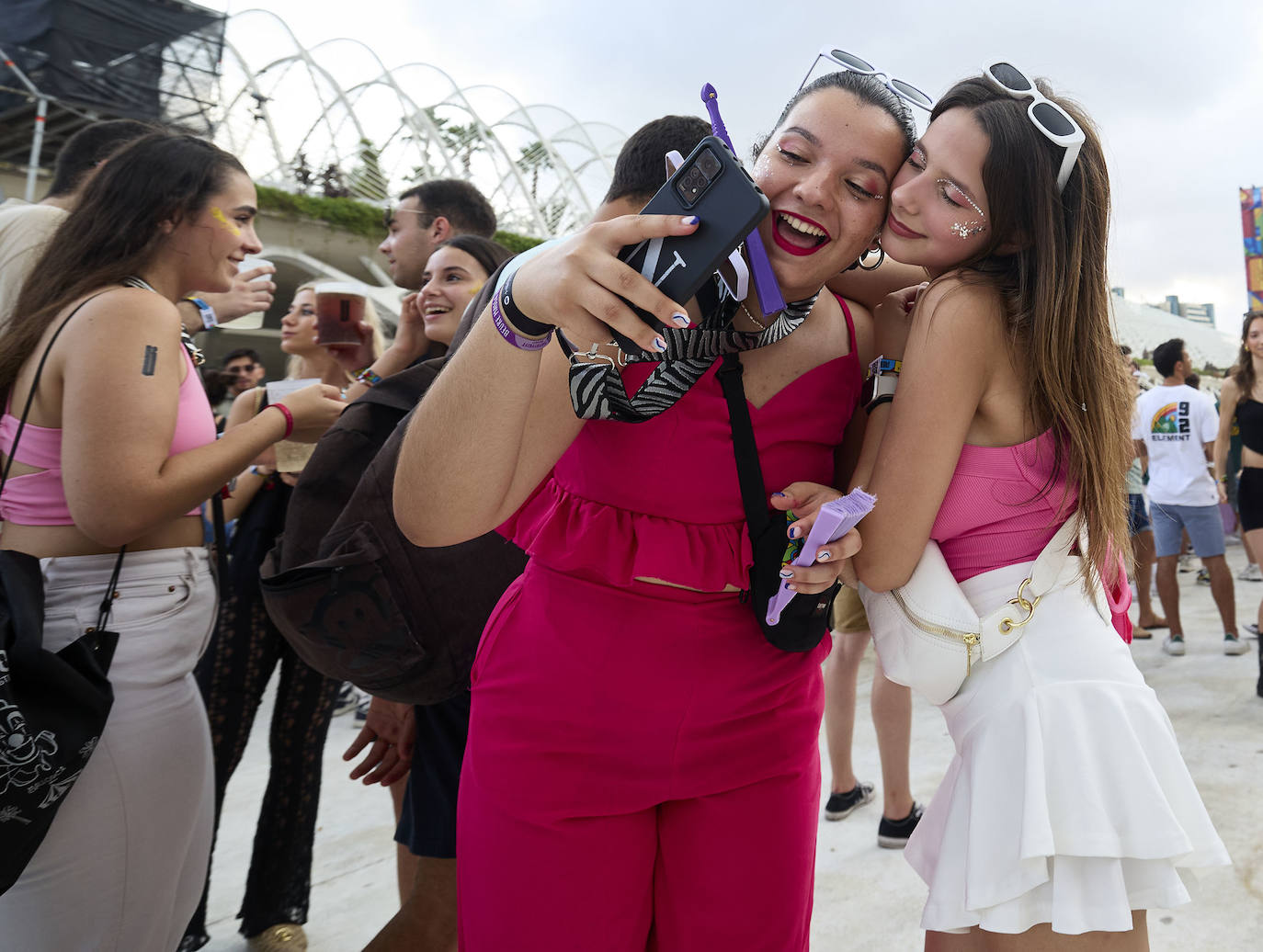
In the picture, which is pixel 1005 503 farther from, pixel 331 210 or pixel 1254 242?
pixel 1254 242

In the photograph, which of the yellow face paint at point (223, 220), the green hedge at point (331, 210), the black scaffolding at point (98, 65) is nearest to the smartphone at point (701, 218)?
the yellow face paint at point (223, 220)

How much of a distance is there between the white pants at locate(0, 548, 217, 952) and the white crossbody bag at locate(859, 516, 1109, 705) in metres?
1.43

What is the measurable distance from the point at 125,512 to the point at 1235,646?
6.77 m

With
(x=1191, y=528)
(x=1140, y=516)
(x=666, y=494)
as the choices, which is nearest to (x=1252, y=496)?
(x=1191, y=528)

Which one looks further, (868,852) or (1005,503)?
(868,852)

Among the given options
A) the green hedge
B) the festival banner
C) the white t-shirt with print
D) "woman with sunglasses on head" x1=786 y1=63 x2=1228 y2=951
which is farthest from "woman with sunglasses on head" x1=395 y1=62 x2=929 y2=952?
the festival banner

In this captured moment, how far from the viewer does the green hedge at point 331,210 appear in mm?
21328

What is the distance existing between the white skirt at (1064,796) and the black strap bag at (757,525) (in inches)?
12.7

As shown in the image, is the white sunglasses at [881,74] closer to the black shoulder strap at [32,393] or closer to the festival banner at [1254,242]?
the black shoulder strap at [32,393]

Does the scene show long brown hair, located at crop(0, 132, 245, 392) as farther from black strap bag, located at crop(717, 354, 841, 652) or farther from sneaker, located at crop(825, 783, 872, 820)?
sneaker, located at crop(825, 783, 872, 820)

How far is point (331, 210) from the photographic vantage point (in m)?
22.1

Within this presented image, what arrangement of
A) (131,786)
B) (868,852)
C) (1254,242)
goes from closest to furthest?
(131,786) < (868,852) < (1254,242)

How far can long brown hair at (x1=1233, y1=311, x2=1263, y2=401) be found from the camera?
16.7ft

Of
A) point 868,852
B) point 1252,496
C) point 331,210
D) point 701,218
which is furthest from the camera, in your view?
point 331,210
